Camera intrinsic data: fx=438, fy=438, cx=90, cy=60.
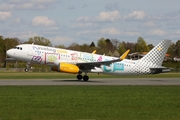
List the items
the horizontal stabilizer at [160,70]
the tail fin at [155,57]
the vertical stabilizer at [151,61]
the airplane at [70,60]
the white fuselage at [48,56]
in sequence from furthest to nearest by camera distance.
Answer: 1. the tail fin at [155,57]
2. the vertical stabilizer at [151,61]
3. the horizontal stabilizer at [160,70]
4. the white fuselage at [48,56]
5. the airplane at [70,60]

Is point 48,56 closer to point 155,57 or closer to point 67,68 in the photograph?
point 67,68

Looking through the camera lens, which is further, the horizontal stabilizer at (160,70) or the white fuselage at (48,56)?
the horizontal stabilizer at (160,70)

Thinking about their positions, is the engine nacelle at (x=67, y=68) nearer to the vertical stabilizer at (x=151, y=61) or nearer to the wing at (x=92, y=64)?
the wing at (x=92, y=64)

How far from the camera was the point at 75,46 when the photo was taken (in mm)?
165250

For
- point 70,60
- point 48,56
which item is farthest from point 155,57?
point 48,56

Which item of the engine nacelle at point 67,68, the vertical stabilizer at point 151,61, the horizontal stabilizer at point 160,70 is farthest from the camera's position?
the vertical stabilizer at point 151,61
